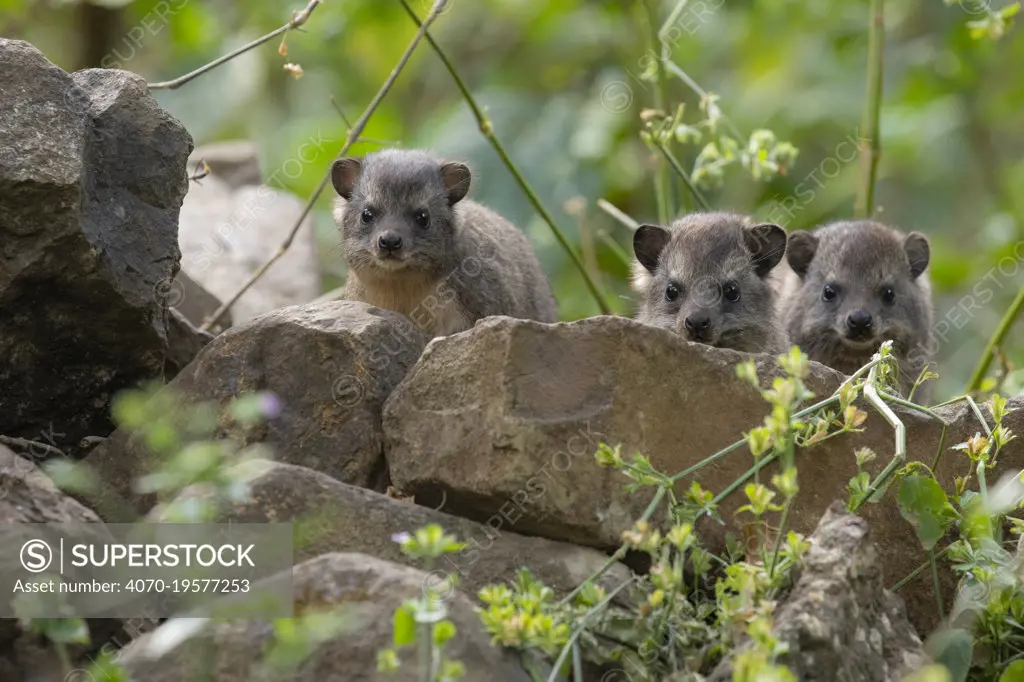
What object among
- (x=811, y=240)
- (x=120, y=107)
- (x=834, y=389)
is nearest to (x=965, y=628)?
(x=834, y=389)

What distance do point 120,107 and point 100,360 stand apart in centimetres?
102

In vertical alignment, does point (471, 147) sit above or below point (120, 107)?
below

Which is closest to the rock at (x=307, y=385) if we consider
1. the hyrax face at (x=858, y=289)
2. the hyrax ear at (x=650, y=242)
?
the hyrax ear at (x=650, y=242)

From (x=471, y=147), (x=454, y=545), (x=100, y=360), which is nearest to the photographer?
(x=454, y=545)

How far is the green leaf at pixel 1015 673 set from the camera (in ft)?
14.0

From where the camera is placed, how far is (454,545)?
3.82 meters

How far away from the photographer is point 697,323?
23.3 ft

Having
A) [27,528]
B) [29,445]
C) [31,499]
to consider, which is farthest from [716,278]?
[27,528]

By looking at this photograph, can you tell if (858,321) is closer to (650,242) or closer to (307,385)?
(650,242)

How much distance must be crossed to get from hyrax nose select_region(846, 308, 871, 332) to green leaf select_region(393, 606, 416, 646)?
16.2 feet

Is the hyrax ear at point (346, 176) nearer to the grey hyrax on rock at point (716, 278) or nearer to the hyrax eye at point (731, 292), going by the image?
the grey hyrax on rock at point (716, 278)

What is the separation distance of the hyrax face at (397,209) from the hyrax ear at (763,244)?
1709 mm

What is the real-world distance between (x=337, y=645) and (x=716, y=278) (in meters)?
4.00

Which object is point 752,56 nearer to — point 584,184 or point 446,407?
point 584,184
